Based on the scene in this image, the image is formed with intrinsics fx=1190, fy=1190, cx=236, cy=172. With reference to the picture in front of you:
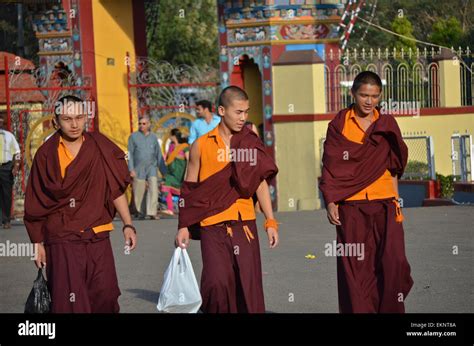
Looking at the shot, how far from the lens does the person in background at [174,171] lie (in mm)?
18875

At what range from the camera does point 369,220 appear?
27.6 feet

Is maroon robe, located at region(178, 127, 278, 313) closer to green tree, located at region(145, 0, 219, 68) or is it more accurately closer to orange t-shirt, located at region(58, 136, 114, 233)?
orange t-shirt, located at region(58, 136, 114, 233)

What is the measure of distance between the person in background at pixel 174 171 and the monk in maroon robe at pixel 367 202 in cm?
1036

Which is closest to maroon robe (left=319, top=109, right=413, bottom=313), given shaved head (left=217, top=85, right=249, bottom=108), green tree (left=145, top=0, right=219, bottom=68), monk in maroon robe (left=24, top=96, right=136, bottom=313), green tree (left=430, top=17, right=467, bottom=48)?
shaved head (left=217, top=85, right=249, bottom=108)

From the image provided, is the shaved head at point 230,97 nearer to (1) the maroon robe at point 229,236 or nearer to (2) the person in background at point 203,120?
(1) the maroon robe at point 229,236

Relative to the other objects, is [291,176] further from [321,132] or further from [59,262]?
[59,262]

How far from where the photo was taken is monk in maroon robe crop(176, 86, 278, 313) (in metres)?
7.85

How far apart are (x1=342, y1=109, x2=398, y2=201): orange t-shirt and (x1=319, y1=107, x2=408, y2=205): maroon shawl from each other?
34 millimetres

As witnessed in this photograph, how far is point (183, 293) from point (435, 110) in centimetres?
1192

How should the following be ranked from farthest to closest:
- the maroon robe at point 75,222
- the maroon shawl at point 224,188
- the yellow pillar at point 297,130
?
the yellow pillar at point 297,130, the maroon shawl at point 224,188, the maroon robe at point 75,222

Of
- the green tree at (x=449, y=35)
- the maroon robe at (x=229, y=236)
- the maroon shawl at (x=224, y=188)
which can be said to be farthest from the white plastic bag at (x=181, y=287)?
the green tree at (x=449, y=35)

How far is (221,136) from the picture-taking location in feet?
26.6

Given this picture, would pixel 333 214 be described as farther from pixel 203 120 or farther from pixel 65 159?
pixel 203 120

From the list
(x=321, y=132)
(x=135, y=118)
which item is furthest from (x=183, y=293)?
(x=135, y=118)
